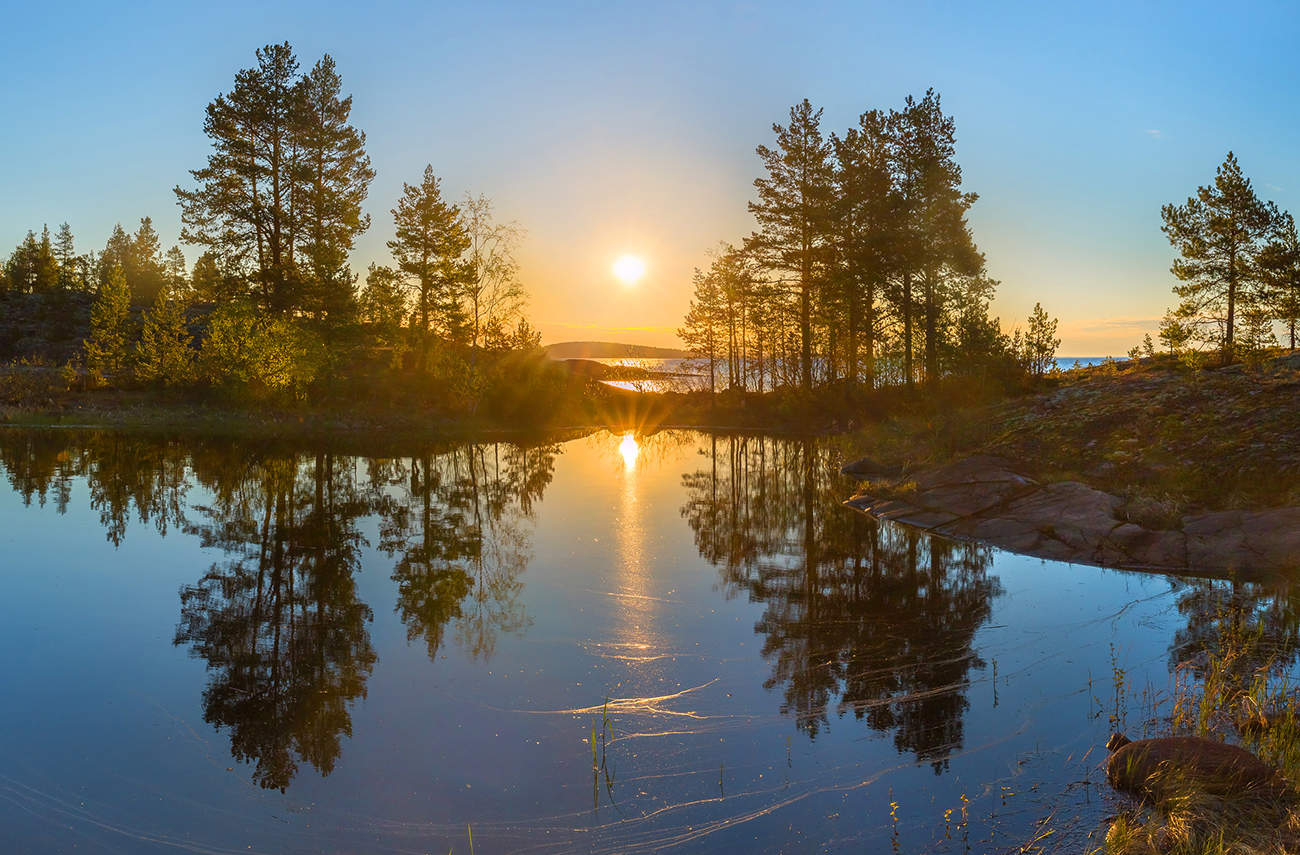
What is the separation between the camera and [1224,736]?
6.97m

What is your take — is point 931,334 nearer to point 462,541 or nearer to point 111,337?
point 462,541

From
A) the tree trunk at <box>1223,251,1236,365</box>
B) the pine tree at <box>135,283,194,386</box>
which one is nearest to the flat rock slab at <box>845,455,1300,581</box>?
the tree trunk at <box>1223,251,1236,365</box>

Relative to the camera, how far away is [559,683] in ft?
28.5

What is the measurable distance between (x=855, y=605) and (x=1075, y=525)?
22.9ft

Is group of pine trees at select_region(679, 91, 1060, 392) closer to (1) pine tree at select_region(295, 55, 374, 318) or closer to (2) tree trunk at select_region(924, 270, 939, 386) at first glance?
(2) tree trunk at select_region(924, 270, 939, 386)

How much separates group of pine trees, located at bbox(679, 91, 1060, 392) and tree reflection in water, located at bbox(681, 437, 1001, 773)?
20.6 m

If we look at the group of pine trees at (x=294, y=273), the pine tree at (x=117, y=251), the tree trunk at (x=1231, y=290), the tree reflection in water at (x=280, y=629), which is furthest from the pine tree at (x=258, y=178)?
the pine tree at (x=117, y=251)

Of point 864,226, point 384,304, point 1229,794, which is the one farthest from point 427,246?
point 1229,794

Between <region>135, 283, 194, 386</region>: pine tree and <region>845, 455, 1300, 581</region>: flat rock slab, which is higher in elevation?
<region>135, 283, 194, 386</region>: pine tree

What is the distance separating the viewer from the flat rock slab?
13.5m

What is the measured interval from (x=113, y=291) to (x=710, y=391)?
41347mm

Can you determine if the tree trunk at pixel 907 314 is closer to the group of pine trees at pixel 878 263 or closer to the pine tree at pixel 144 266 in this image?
the group of pine trees at pixel 878 263

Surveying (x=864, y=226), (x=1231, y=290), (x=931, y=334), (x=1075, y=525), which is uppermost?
(x=864, y=226)

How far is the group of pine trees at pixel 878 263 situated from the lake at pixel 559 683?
2549 centimetres
